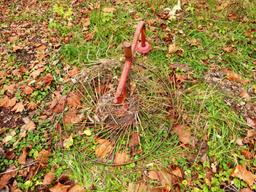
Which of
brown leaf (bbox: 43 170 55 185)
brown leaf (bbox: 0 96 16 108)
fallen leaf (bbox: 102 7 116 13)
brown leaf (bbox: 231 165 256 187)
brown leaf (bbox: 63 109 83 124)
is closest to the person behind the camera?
brown leaf (bbox: 231 165 256 187)

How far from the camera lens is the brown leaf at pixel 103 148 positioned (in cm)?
241

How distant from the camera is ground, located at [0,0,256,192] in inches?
89.6

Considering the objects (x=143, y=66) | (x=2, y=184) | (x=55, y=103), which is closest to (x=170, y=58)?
(x=143, y=66)

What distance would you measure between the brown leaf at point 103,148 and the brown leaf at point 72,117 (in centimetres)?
30

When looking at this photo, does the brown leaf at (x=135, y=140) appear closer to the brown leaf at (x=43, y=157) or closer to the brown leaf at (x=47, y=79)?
the brown leaf at (x=43, y=157)

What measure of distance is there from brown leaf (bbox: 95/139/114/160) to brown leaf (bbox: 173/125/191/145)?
0.58 metres

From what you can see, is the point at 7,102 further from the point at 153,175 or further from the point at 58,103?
the point at 153,175

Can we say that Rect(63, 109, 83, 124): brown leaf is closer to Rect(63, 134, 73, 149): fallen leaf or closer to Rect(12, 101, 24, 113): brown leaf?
Rect(63, 134, 73, 149): fallen leaf

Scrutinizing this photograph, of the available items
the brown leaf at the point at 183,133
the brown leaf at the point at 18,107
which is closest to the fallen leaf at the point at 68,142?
the brown leaf at the point at 18,107

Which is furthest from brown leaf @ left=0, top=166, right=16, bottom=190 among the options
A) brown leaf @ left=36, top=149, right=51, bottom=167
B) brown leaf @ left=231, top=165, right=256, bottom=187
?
brown leaf @ left=231, top=165, right=256, bottom=187

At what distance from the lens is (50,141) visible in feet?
8.29

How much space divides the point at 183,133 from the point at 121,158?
1.88ft

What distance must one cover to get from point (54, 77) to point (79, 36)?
2.18 feet

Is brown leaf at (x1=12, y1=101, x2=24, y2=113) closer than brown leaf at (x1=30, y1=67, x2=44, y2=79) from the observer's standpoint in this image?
Yes
